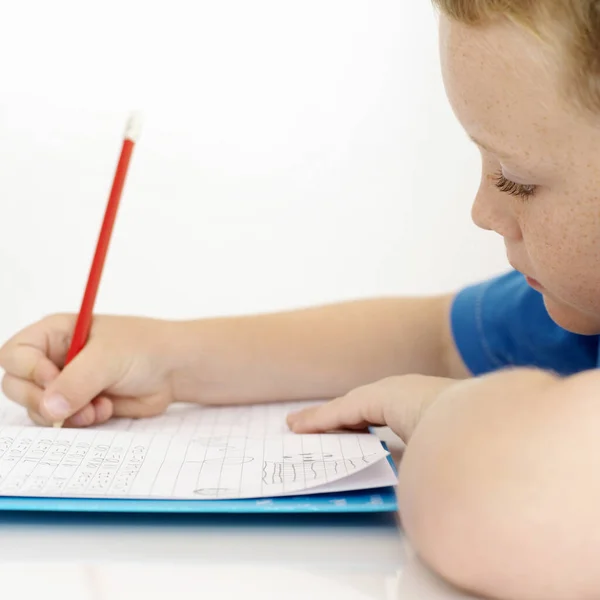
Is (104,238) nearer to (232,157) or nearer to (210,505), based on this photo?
(210,505)

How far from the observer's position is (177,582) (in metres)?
0.43

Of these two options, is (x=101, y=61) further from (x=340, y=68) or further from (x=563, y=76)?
(x=563, y=76)

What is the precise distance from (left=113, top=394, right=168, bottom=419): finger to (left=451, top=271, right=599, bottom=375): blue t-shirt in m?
0.25

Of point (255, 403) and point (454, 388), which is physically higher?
point (454, 388)

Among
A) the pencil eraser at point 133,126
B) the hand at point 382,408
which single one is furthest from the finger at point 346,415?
the pencil eraser at point 133,126

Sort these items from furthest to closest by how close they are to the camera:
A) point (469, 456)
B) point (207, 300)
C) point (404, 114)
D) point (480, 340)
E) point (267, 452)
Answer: point (404, 114) < point (207, 300) < point (480, 340) < point (267, 452) < point (469, 456)

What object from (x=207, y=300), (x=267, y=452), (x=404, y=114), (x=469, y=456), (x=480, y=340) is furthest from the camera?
(x=404, y=114)

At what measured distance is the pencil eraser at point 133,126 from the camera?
69cm

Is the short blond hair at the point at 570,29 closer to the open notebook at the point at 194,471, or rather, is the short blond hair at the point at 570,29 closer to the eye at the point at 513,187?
the eye at the point at 513,187

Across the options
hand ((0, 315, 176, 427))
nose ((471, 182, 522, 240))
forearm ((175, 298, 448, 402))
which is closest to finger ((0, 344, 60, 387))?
hand ((0, 315, 176, 427))

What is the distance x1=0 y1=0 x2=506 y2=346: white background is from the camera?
1198mm

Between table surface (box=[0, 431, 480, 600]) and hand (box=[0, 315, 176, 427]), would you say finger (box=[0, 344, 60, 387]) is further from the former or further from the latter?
table surface (box=[0, 431, 480, 600])

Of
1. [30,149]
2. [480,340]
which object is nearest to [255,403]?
[480,340]

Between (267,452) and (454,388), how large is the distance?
0.14m
